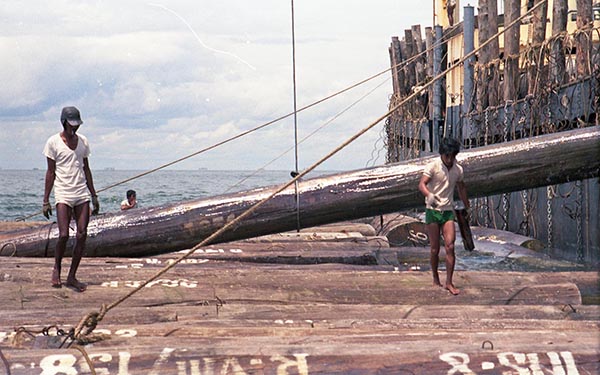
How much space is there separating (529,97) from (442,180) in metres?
7.88

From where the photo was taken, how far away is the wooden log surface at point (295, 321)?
4895 mm

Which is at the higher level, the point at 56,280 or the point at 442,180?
the point at 442,180

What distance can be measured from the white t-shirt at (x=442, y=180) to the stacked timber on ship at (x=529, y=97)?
3.08 ft

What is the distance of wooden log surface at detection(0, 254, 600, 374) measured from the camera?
4.89 meters

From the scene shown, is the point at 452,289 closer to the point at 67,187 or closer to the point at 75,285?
the point at 75,285

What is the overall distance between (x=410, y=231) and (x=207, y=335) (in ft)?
31.4

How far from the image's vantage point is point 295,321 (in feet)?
21.8

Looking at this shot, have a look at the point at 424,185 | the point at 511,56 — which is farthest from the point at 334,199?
the point at 511,56

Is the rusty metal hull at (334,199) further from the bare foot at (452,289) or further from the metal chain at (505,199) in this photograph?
the metal chain at (505,199)

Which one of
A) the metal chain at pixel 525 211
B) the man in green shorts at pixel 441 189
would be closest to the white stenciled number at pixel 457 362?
the man in green shorts at pixel 441 189

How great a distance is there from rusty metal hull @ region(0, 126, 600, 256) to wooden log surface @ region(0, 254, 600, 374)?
0.49 m

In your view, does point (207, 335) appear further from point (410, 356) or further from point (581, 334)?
point (581, 334)

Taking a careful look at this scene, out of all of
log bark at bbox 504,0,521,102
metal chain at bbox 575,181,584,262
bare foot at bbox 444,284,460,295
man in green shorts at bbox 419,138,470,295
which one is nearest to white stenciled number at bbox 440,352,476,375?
bare foot at bbox 444,284,460,295

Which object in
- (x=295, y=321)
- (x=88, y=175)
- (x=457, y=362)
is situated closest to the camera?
(x=457, y=362)
